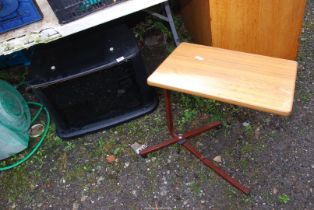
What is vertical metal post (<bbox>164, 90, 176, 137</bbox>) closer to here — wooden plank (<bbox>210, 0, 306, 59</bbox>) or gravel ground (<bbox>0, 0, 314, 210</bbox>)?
gravel ground (<bbox>0, 0, 314, 210</bbox>)

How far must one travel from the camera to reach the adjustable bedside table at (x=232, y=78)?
1.40m

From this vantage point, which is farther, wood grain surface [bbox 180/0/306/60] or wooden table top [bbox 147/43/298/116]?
wood grain surface [bbox 180/0/306/60]

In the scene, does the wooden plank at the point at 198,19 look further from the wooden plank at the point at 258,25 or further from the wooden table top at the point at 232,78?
the wooden table top at the point at 232,78

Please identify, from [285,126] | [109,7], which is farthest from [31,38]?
[285,126]

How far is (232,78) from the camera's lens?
1540 mm

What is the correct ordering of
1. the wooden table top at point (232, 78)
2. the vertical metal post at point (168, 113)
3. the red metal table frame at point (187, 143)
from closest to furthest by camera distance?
the wooden table top at point (232, 78) < the vertical metal post at point (168, 113) < the red metal table frame at point (187, 143)

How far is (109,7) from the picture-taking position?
189 centimetres

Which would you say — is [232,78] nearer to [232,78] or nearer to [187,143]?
[232,78]

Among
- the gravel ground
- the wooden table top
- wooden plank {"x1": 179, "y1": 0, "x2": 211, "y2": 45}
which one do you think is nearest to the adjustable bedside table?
the wooden table top

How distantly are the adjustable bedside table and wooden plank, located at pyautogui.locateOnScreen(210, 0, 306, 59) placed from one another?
261mm

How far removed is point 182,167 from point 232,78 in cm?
75

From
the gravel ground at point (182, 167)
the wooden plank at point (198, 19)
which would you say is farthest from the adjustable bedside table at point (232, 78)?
the wooden plank at point (198, 19)

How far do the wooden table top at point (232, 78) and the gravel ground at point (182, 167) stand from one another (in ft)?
2.06

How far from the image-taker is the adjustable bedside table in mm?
1403
